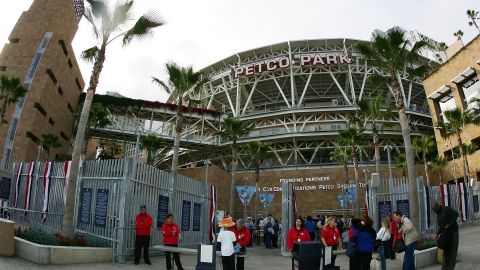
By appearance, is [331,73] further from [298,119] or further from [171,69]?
[171,69]

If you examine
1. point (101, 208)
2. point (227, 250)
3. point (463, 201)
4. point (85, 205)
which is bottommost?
point (227, 250)

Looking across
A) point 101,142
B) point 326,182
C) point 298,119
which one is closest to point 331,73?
point 298,119

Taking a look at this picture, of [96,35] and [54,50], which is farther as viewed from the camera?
[54,50]

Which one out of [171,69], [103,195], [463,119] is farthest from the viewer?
[463,119]

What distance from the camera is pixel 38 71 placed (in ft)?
140

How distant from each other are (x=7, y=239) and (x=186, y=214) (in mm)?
8019

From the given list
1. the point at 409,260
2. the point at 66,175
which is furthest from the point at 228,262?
the point at 66,175

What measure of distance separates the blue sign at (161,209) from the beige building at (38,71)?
28514 mm

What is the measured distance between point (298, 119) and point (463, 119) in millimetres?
24873

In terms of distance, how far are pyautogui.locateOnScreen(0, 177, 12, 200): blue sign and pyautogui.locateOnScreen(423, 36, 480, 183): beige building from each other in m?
37.8

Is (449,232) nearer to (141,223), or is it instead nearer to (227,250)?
(227,250)

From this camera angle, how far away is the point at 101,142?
2753 inches

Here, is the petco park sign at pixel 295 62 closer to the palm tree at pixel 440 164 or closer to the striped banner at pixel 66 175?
the palm tree at pixel 440 164

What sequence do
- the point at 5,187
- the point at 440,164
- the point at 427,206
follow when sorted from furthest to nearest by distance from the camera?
the point at 440,164 < the point at 5,187 < the point at 427,206
